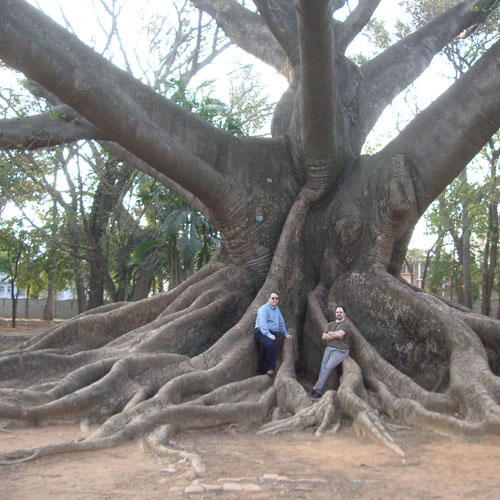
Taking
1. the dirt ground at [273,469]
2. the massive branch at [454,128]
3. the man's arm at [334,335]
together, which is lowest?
the dirt ground at [273,469]

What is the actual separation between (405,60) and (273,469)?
8333 mm

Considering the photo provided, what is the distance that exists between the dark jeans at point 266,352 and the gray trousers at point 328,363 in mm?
587

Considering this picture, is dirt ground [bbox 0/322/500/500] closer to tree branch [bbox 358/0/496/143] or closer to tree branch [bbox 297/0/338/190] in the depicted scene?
tree branch [bbox 297/0/338/190]

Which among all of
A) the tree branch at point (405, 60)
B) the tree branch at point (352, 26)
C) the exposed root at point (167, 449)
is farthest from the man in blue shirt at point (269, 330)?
the tree branch at point (352, 26)

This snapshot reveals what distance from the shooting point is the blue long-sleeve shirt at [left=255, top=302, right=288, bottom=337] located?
6.74 m

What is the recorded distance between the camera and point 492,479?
3748mm

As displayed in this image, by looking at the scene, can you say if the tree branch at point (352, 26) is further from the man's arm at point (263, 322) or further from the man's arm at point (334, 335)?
the man's arm at point (334, 335)

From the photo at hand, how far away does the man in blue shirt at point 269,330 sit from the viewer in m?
6.68

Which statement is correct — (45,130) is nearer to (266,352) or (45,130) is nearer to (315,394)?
(266,352)

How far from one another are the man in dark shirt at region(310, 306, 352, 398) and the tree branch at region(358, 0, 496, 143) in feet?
13.4

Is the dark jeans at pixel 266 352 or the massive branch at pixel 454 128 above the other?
the massive branch at pixel 454 128

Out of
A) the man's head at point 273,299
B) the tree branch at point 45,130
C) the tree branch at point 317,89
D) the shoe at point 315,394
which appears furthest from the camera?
the tree branch at point 45,130

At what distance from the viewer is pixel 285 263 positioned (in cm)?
776

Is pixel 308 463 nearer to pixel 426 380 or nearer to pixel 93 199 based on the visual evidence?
pixel 426 380
